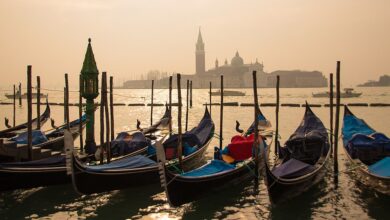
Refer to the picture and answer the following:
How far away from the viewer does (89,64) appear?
14031 mm

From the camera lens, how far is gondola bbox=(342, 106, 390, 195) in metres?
9.24

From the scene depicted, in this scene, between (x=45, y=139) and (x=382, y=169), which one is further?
(x=45, y=139)

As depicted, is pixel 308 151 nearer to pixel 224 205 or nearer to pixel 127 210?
pixel 224 205

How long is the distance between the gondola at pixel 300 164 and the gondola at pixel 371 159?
0.73 metres

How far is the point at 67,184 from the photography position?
1059 centimetres

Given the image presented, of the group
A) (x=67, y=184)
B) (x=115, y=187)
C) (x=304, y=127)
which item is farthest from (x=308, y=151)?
(x=67, y=184)

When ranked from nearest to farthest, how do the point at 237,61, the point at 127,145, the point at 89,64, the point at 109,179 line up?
the point at 109,179 → the point at 127,145 → the point at 89,64 → the point at 237,61

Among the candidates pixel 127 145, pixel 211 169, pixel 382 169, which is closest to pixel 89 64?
pixel 127 145

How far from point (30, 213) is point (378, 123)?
80.0 feet

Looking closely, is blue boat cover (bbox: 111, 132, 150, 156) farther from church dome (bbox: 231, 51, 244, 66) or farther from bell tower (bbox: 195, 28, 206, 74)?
bell tower (bbox: 195, 28, 206, 74)

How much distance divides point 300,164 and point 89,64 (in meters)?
7.68

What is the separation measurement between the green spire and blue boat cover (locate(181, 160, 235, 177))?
6004 mm

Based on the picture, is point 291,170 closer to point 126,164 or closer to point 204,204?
point 204,204

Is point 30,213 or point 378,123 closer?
point 30,213
